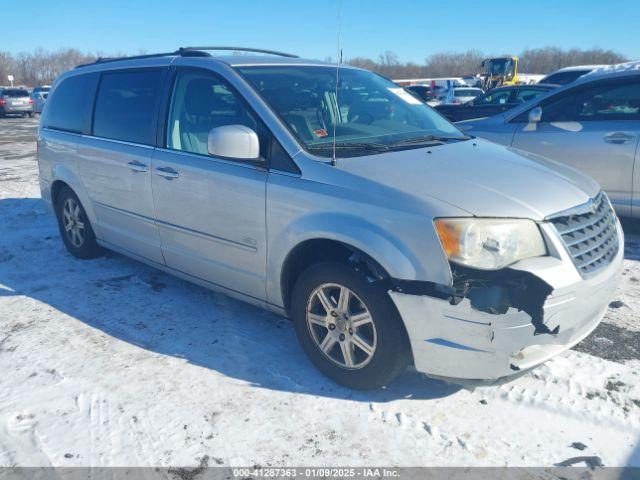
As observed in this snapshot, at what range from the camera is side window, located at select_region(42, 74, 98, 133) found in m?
4.76

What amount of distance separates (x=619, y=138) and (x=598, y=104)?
0.49m

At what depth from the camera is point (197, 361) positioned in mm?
3301

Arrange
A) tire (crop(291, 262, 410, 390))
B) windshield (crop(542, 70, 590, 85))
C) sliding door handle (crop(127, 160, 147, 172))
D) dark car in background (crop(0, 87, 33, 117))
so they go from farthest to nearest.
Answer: dark car in background (crop(0, 87, 33, 117)), windshield (crop(542, 70, 590, 85)), sliding door handle (crop(127, 160, 147, 172)), tire (crop(291, 262, 410, 390))

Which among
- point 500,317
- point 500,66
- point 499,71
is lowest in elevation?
point 500,317

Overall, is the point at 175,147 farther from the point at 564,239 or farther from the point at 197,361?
the point at 564,239

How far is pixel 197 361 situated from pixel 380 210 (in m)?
1.56

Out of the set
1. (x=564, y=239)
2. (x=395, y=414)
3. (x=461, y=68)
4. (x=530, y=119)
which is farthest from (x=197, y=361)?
(x=461, y=68)

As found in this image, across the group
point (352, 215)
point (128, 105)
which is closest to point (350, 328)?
point (352, 215)

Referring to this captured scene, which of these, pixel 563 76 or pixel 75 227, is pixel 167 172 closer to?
pixel 75 227

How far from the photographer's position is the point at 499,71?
3794 centimetres

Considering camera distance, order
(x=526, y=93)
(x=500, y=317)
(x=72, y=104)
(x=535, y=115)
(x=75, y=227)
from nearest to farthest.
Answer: (x=500, y=317), (x=72, y=104), (x=75, y=227), (x=535, y=115), (x=526, y=93)

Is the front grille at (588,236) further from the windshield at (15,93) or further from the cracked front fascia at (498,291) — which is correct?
the windshield at (15,93)

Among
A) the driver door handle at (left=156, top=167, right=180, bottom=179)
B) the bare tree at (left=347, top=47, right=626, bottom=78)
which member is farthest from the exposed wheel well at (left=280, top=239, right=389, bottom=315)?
the bare tree at (left=347, top=47, right=626, bottom=78)

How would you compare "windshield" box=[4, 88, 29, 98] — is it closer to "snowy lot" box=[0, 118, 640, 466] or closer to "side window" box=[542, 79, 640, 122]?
"snowy lot" box=[0, 118, 640, 466]
